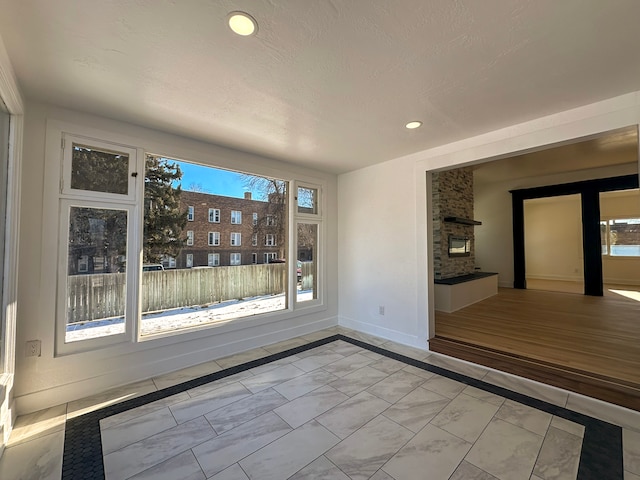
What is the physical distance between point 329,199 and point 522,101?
2.85m

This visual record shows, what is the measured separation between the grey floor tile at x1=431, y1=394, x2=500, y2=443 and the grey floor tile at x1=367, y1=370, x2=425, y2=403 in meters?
0.37

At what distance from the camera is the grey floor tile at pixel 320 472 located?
1.54 meters

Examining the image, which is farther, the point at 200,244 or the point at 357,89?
the point at 200,244

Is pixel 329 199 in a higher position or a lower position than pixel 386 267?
higher

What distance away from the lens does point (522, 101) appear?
7.50ft

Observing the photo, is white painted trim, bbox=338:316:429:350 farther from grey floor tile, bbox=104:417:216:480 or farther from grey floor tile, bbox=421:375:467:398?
grey floor tile, bbox=104:417:216:480

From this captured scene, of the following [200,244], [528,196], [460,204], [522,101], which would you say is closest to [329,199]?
[200,244]

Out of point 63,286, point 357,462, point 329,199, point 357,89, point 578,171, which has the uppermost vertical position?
point 578,171

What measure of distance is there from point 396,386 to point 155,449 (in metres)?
2.02

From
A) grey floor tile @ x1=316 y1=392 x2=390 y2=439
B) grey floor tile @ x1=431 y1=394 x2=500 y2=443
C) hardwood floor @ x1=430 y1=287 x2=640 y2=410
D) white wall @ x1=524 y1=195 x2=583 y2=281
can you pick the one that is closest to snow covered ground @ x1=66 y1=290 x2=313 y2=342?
grey floor tile @ x1=316 y1=392 x2=390 y2=439

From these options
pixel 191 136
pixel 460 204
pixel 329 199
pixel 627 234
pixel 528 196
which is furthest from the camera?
pixel 627 234

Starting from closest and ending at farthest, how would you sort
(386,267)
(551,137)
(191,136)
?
(551,137) → (191,136) → (386,267)

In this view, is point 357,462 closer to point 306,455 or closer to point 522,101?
point 306,455

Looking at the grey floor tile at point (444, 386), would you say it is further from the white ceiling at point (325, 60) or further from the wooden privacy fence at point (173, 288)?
the white ceiling at point (325, 60)
